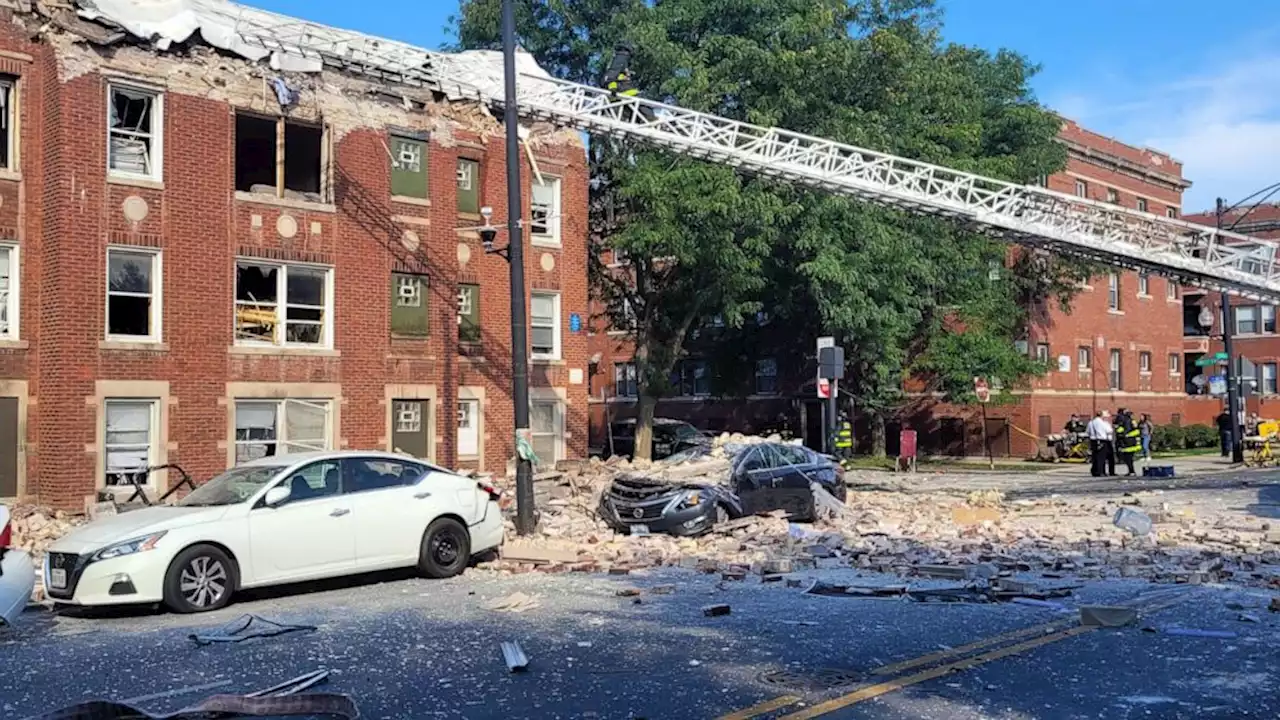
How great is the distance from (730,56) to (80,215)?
15360mm

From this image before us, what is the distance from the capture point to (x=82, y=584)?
10406 mm

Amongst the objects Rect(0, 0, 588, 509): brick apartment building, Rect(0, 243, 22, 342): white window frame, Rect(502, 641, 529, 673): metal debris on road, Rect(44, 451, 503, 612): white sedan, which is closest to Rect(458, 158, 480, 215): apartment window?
Rect(0, 0, 588, 509): brick apartment building

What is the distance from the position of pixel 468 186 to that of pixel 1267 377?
46.1m

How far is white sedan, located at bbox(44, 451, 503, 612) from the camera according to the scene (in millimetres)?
10523

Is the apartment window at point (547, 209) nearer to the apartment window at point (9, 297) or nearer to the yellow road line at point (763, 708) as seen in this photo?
the apartment window at point (9, 297)

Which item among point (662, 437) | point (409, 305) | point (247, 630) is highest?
point (409, 305)

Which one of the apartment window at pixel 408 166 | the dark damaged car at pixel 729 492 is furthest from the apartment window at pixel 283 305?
the dark damaged car at pixel 729 492

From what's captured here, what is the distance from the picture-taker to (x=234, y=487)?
11.9m

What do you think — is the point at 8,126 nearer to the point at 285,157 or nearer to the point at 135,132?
the point at 135,132

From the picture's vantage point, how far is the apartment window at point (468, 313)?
25.2 metres

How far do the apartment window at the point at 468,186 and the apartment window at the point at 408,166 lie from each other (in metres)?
1.02

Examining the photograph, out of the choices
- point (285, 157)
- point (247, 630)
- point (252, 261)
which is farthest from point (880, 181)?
point (247, 630)

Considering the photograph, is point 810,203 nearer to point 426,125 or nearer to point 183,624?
point 426,125

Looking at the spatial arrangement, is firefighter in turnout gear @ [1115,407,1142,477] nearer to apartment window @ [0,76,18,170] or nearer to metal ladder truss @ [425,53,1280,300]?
metal ladder truss @ [425,53,1280,300]
